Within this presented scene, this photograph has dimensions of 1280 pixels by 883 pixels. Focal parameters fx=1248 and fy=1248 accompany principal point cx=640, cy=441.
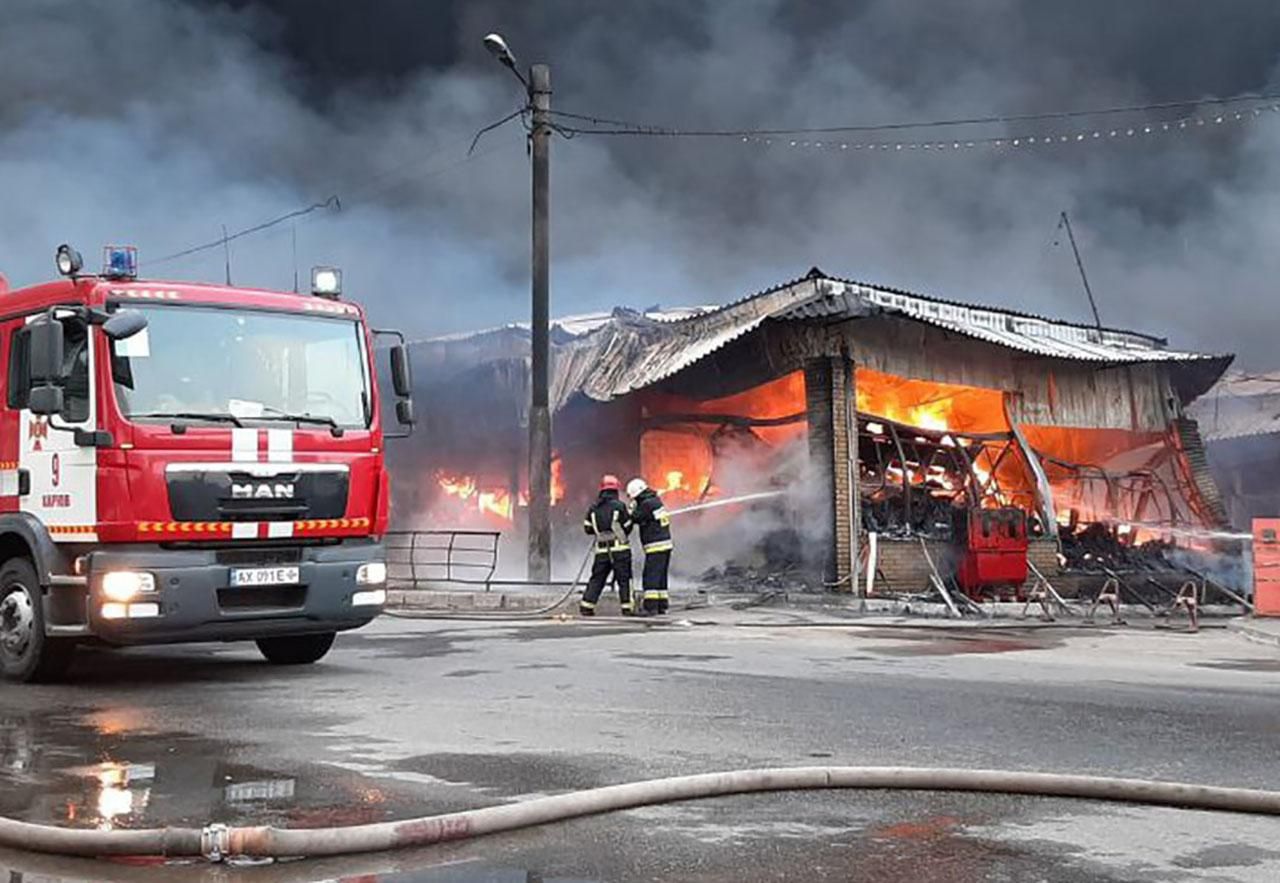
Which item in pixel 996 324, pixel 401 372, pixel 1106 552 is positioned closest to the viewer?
pixel 401 372

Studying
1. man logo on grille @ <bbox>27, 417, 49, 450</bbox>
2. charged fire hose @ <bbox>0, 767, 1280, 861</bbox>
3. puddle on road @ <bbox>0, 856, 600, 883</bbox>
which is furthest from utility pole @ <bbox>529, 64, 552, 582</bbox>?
puddle on road @ <bbox>0, 856, 600, 883</bbox>

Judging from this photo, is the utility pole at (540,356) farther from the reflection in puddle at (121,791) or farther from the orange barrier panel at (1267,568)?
the reflection in puddle at (121,791)

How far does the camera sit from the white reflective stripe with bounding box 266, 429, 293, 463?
8273 mm

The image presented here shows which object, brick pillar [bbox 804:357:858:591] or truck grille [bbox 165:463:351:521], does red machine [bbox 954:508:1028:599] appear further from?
truck grille [bbox 165:463:351:521]

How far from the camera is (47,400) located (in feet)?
25.6

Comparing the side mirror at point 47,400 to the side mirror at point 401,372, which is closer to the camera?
the side mirror at point 47,400

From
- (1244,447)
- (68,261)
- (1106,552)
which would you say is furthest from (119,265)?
(1244,447)

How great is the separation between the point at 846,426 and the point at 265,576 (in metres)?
10.5

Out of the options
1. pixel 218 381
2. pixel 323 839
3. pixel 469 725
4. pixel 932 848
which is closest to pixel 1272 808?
pixel 932 848

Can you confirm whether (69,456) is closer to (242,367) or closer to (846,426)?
(242,367)

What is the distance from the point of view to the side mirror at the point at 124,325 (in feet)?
25.8

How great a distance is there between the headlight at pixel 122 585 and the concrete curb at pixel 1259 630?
9.96m

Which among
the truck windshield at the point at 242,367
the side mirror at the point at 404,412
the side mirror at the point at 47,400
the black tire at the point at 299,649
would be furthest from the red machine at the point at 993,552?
the side mirror at the point at 47,400

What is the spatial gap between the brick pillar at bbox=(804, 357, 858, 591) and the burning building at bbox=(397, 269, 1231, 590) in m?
0.03
